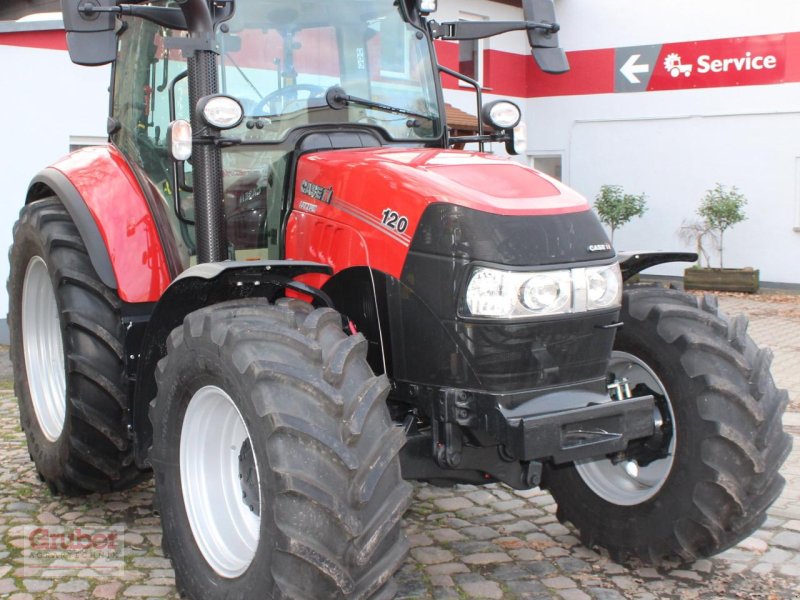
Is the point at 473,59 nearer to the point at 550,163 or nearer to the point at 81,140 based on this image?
the point at 550,163

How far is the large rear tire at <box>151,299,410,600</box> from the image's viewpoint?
2701 mm

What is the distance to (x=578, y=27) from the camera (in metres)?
18.0

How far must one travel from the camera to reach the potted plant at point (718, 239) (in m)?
15.5

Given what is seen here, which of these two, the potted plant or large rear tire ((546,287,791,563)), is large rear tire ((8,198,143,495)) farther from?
the potted plant

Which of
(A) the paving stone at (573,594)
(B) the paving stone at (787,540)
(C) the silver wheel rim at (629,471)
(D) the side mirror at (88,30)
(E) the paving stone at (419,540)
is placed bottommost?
(B) the paving stone at (787,540)

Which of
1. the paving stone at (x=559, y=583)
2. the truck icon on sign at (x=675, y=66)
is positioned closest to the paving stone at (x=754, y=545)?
the paving stone at (x=559, y=583)

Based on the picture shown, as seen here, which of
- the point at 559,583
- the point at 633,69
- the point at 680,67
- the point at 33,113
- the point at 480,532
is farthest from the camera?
the point at 633,69

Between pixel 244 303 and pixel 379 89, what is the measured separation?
54.3 inches

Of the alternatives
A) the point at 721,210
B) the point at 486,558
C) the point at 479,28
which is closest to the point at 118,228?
the point at 479,28

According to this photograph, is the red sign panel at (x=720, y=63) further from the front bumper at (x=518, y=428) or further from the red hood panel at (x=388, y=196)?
the front bumper at (x=518, y=428)

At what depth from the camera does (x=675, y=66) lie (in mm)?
17000

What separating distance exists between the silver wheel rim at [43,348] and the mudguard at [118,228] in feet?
1.97

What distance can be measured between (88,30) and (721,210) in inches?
538

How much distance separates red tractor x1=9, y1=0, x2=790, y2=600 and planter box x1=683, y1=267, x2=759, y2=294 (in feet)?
39.9
